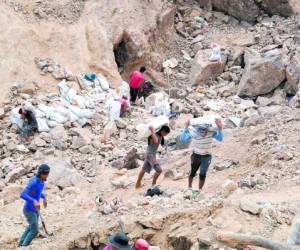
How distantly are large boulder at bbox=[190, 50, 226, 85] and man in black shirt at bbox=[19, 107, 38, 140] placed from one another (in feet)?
16.0

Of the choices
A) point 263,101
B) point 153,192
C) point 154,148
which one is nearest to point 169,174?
point 154,148

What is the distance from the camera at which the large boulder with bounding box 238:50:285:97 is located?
1343 cm

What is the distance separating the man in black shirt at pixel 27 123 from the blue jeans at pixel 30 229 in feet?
12.1

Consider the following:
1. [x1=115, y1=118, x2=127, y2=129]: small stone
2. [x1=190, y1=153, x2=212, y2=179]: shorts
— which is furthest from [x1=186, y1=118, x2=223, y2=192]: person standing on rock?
[x1=115, y1=118, x2=127, y2=129]: small stone

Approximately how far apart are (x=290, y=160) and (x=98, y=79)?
5081 millimetres

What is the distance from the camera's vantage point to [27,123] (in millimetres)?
10500

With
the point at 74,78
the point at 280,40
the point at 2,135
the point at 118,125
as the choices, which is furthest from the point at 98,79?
the point at 280,40

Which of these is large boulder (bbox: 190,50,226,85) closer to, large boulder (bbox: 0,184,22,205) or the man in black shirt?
the man in black shirt

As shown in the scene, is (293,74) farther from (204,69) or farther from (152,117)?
(152,117)

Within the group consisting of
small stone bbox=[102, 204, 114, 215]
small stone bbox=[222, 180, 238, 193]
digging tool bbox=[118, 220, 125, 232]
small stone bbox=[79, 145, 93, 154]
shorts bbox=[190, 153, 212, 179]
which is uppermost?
shorts bbox=[190, 153, 212, 179]

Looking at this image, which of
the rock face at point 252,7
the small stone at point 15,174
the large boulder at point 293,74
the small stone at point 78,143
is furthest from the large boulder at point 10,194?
the rock face at point 252,7

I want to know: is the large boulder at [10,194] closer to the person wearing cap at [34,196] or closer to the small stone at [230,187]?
the person wearing cap at [34,196]

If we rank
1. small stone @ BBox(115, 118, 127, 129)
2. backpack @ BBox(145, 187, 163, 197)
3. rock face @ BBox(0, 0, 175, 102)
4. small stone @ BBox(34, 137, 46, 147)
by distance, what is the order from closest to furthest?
backpack @ BBox(145, 187, 163, 197)
small stone @ BBox(34, 137, 46, 147)
small stone @ BBox(115, 118, 127, 129)
rock face @ BBox(0, 0, 175, 102)

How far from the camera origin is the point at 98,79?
12.5 m
